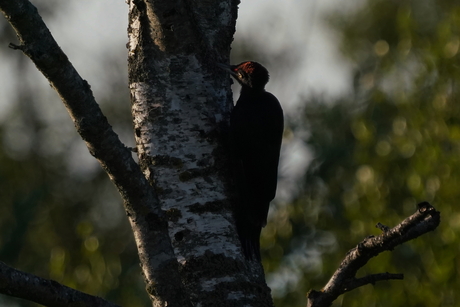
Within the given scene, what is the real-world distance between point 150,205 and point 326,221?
212 inches

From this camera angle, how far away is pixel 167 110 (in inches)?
128

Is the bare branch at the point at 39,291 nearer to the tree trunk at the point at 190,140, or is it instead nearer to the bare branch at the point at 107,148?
the bare branch at the point at 107,148

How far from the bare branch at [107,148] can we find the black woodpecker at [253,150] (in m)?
0.66

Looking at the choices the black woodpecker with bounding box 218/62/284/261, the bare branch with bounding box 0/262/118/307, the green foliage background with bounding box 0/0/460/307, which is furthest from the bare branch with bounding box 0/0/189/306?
the green foliage background with bounding box 0/0/460/307

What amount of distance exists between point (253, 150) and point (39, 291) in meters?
2.02

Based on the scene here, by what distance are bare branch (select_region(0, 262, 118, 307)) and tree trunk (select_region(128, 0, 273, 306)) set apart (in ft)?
2.62

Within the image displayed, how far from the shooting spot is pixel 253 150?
3.97 metres

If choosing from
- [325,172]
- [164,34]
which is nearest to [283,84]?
[325,172]

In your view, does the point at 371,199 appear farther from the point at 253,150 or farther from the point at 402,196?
the point at 253,150

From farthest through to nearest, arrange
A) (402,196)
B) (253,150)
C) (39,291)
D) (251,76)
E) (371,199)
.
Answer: (402,196) < (371,199) < (251,76) < (253,150) < (39,291)

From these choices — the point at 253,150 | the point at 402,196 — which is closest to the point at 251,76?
the point at 253,150

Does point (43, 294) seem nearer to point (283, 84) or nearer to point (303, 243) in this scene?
point (303, 243)

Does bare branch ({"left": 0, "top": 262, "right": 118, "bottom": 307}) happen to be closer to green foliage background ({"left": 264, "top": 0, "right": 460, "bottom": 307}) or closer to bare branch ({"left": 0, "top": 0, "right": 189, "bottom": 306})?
bare branch ({"left": 0, "top": 0, "right": 189, "bottom": 306})

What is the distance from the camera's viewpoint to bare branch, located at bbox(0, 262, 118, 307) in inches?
80.3
